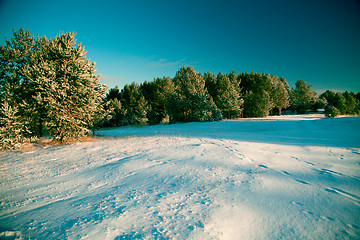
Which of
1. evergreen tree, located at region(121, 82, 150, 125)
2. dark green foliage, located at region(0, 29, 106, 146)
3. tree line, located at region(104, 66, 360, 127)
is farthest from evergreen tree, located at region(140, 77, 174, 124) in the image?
dark green foliage, located at region(0, 29, 106, 146)

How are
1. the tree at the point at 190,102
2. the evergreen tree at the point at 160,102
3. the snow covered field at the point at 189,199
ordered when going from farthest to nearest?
the evergreen tree at the point at 160,102, the tree at the point at 190,102, the snow covered field at the point at 189,199

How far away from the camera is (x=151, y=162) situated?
560 cm

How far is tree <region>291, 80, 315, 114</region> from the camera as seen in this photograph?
44.3 meters

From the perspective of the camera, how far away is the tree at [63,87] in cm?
1009

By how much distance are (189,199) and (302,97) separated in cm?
5527

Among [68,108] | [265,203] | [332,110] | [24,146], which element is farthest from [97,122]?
[332,110]

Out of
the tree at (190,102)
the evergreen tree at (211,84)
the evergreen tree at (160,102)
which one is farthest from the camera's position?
the evergreen tree at (211,84)

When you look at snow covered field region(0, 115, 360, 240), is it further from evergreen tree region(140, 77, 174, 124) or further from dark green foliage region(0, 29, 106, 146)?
evergreen tree region(140, 77, 174, 124)

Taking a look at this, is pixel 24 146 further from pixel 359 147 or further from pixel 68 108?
pixel 359 147

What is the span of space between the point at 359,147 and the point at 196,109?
21.2 meters

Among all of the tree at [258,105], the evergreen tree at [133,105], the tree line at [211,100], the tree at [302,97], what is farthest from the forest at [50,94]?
the tree at [302,97]

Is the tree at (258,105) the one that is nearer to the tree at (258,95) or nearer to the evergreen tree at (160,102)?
the tree at (258,95)

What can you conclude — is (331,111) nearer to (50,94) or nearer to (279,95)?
(279,95)

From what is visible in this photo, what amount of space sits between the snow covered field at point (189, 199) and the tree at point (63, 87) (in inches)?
219
